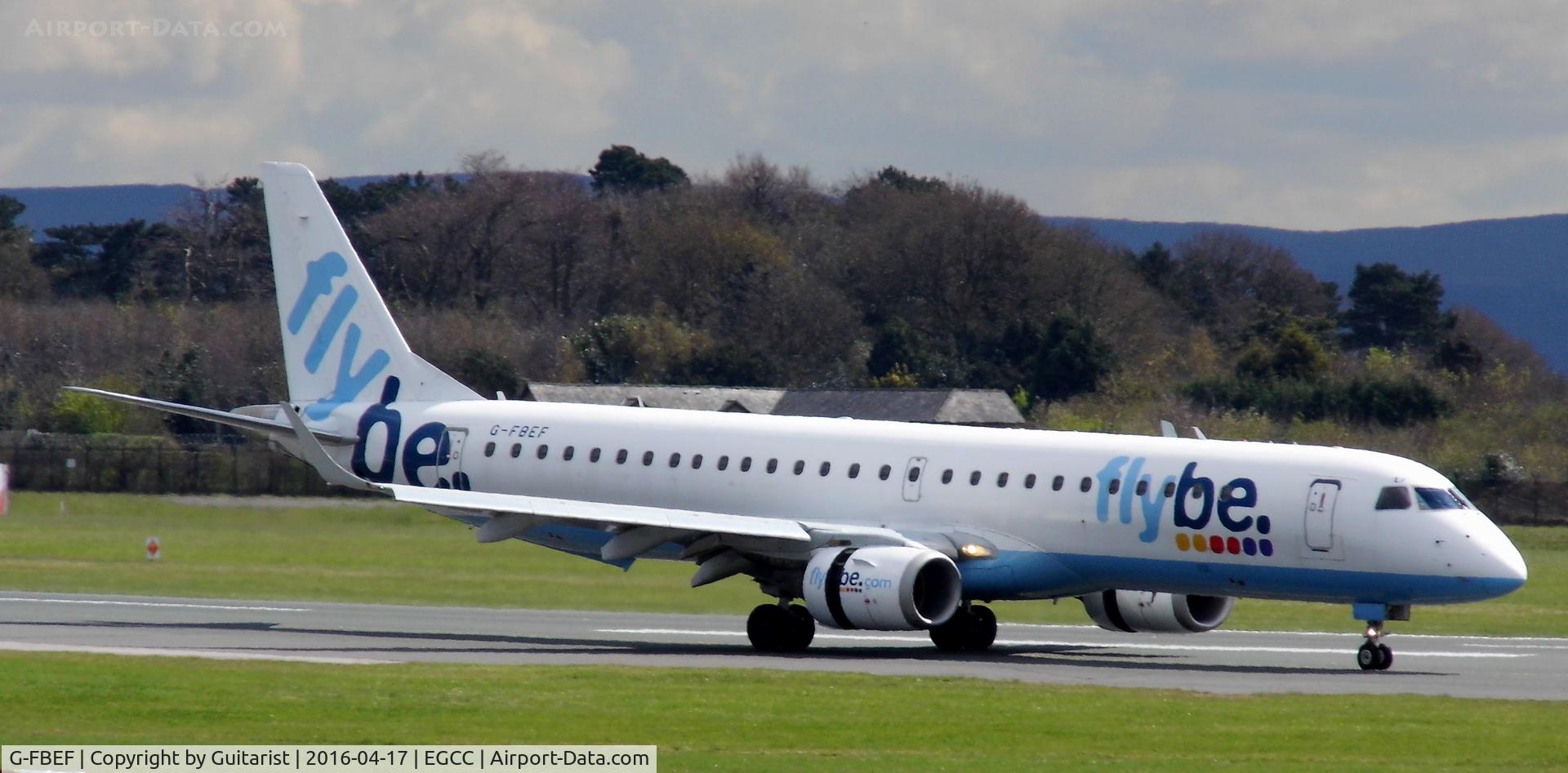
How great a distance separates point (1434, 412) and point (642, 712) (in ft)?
225

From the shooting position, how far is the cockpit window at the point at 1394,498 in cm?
3020

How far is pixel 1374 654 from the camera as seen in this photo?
99.0 feet

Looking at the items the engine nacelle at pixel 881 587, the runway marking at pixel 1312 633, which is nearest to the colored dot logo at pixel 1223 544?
the engine nacelle at pixel 881 587

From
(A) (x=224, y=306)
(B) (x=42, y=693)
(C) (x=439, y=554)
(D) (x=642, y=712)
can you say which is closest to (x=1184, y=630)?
(D) (x=642, y=712)

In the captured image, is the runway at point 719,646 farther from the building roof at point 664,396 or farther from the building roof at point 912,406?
the building roof at point 912,406

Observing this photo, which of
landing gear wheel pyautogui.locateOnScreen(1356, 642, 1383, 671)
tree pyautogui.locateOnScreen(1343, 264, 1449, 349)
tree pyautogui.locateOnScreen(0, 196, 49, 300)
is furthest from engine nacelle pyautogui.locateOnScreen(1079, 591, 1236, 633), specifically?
tree pyautogui.locateOnScreen(1343, 264, 1449, 349)

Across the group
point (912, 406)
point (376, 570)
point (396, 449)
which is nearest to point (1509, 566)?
point (396, 449)

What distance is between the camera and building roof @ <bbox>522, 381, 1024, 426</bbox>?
88938 mm

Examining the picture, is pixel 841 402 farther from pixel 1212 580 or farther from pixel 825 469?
pixel 1212 580

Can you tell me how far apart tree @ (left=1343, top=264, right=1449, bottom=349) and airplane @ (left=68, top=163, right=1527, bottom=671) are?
393ft

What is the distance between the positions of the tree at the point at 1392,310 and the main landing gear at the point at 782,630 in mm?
122811

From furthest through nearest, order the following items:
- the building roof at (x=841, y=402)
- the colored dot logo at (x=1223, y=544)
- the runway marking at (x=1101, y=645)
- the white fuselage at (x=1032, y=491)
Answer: the building roof at (x=841, y=402), the runway marking at (x=1101, y=645), the colored dot logo at (x=1223, y=544), the white fuselage at (x=1032, y=491)

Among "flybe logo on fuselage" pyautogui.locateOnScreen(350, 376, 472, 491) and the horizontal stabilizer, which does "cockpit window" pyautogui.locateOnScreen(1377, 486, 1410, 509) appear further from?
the horizontal stabilizer

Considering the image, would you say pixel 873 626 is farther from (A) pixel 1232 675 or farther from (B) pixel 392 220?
(B) pixel 392 220
